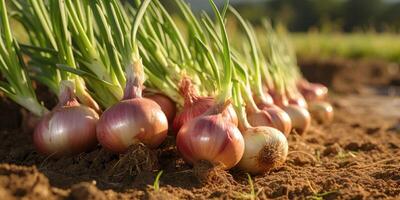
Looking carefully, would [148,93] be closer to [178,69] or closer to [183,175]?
[178,69]

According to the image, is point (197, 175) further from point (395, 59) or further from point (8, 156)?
point (395, 59)

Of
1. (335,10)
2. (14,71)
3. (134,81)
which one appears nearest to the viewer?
(134,81)

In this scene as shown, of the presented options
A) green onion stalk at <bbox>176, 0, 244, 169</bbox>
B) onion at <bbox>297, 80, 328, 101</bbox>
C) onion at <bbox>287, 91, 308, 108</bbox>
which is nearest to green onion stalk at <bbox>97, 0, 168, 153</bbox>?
green onion stalk at <bbox>176, 0, 244, 169</bbox>

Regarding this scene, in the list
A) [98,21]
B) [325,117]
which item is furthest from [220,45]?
[325,117]

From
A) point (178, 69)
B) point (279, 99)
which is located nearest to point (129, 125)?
point (178, 69)

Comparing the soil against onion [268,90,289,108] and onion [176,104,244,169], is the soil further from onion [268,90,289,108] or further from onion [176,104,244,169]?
onion [268,90,289,108]

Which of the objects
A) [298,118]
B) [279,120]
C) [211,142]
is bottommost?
[298,118]
